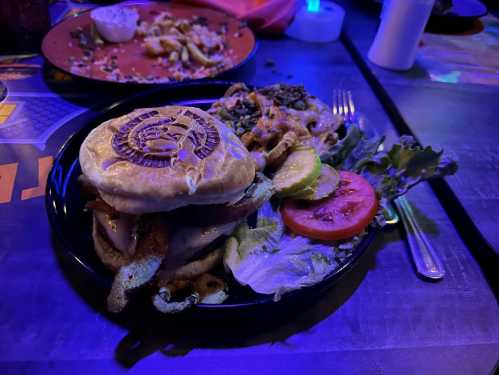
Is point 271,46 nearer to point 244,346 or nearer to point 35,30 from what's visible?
point 35,30

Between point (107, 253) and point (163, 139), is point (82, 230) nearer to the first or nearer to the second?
point (107, 253)

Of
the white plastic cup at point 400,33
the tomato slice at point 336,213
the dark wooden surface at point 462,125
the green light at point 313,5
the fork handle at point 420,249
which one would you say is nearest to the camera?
the tomato slice at point 336,213

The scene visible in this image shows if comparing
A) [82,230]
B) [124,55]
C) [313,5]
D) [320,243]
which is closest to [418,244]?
[320,243]

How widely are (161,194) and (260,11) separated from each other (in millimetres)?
2256

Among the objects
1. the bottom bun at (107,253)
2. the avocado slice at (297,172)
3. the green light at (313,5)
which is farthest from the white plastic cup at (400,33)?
the bottom bun at (107,253)

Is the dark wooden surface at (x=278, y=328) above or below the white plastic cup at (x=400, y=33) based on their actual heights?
below

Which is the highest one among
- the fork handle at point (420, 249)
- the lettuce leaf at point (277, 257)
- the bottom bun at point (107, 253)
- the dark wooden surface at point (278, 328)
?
the lettuce leaf at point (277, 257)

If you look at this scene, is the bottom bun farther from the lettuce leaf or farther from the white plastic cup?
the white plastic cup

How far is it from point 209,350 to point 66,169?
822mm

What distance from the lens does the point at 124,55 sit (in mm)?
2318

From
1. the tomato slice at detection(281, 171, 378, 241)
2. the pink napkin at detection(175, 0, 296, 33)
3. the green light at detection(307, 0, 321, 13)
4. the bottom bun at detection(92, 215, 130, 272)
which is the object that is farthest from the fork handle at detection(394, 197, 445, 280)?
the green light at detection(307, 0, 321, 13)

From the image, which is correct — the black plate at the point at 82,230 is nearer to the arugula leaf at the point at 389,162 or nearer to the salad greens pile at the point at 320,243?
→ the salad greens pile at the point at 320,243

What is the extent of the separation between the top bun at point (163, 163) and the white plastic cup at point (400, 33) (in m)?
1.76

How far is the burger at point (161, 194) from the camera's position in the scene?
1029mm
